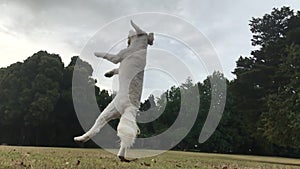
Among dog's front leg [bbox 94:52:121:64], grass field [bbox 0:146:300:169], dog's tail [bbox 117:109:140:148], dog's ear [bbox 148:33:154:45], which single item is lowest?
grass field [bbox 0:146:300:169]

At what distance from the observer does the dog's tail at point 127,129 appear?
22.6ft

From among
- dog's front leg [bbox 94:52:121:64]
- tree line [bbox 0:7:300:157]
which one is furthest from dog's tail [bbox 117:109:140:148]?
tree line [bbox 0:7:300:157]

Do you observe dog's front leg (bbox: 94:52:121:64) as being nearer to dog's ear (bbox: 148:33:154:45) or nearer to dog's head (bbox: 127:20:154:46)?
dog's head (bbox: 127:20:154:46)

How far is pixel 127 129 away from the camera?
22.7 ft

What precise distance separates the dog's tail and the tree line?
59.8 ft

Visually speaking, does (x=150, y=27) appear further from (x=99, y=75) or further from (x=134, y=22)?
(x=99, y=75)

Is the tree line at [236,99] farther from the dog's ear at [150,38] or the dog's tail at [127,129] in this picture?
the dog's tail at [127,129]

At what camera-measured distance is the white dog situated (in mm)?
6961

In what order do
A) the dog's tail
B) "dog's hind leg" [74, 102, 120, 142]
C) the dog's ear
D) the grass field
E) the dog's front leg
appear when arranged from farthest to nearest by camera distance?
the dog's ear → the dog's front leg → "dog's hind leg" [74, 102, 120, 142] → the dog's tail → the grass field

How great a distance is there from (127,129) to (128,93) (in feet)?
2.29

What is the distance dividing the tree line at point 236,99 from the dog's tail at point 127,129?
18.2 m

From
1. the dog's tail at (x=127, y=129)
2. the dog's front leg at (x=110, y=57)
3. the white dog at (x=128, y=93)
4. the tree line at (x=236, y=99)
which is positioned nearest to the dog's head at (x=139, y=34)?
the white dog at (x=128, y=93)

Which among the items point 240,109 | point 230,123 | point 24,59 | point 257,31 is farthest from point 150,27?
point 230,123

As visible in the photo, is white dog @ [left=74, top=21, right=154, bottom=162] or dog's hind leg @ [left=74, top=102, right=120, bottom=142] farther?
dog's hind leg @ [left=74, top=102, right=120, bottom=142]
